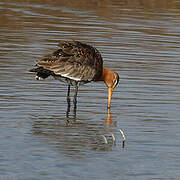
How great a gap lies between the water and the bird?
1.13ft

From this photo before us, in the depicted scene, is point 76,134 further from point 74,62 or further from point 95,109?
point 74,62

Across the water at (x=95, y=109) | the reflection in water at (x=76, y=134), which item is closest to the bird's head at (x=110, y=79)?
the water at (x=95, y=109)

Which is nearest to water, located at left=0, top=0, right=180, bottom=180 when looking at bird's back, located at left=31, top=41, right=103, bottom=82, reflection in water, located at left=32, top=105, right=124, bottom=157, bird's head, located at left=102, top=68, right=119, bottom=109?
reflection in water, located at left=32, top=105, right=124, bottom=157

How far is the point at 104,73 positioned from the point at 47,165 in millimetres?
4480

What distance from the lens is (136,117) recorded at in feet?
39.2

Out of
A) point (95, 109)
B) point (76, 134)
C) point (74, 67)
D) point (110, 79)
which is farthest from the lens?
point (110, 79)

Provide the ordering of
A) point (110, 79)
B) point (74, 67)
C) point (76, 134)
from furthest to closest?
point (110, 79) → point (74, 67) → point (76, 134)

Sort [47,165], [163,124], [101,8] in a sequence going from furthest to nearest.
A: 1. [101,8]
2. [163,124]
3. [47,165]

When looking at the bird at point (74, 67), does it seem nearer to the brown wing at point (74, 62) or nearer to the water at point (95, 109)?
the brown wing at point (74, 62)

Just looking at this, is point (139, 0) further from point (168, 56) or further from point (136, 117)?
point (136, 117)

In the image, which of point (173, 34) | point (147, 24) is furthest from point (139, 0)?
point (173, 34)

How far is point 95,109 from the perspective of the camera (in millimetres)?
12508

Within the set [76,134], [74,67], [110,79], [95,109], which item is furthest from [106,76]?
[76,134]

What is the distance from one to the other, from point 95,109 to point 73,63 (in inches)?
37.5
